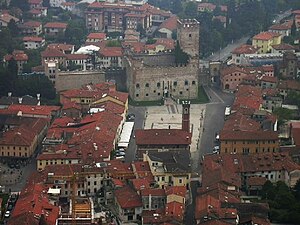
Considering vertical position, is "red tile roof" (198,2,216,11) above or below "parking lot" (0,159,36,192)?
above

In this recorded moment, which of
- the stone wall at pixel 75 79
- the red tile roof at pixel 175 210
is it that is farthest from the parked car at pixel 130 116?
the red tile roof at pixel 175 210

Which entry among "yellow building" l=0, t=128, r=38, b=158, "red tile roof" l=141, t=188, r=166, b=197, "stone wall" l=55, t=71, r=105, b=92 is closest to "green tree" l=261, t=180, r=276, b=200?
"red tile roof" l=141, t=188, r=166, b=197

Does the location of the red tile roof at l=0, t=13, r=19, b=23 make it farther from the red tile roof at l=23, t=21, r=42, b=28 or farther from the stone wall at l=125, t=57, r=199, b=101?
the stone wall at l=125, t=57, r=199, b=101

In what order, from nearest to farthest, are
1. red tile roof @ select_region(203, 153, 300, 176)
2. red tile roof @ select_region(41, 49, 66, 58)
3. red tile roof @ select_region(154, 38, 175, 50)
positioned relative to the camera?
1. red tile roof @ select_region(203, 153, 300, 176)
2. red tile roof @ select_region(41, 49, 66, 58)
3. red tile roof @ select_region(154, 38, 175, 50)

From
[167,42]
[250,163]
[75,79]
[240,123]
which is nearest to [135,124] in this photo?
[240,123]

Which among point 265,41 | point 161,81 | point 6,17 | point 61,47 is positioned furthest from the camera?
point 6,17

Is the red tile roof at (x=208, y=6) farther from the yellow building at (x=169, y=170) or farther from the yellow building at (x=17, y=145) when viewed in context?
the yellow building at (x=169, y=170)

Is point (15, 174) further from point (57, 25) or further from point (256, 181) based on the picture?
point (57, 25)
